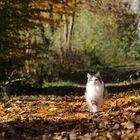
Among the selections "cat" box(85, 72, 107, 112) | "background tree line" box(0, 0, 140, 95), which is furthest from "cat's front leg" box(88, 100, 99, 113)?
"background tree line" box(0, 0, 140, 95)

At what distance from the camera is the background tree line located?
67.5 ft

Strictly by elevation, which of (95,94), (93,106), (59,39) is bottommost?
(59,39)

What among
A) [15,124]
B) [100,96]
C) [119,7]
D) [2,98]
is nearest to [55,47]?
[119,7]

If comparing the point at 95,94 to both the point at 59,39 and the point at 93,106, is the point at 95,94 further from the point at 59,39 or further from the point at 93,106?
the point at 59,39

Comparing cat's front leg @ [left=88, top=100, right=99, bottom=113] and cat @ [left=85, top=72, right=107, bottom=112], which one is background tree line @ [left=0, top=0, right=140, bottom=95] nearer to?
cat @ [left=85, top=72, right=107, bottom=112]

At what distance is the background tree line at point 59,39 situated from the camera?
20570mm

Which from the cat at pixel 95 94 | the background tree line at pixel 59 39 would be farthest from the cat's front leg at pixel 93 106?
the background tree line at pixel 59 39

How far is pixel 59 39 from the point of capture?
3878 cm

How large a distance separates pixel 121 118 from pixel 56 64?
23.0m

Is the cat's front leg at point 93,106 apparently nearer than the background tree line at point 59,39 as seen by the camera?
Yes

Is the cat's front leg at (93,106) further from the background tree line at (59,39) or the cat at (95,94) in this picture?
the background tree line at (59,39)

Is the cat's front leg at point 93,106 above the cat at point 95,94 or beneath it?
beneath

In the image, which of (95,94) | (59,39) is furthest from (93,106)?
(59,39)

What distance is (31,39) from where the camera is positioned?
91.7 feet
